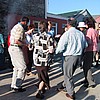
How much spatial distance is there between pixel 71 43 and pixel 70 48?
0.12 metres

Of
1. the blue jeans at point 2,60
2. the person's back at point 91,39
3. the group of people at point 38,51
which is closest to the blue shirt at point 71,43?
the group of people at point 38,51

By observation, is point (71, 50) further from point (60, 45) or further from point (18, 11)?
point (18, 11)

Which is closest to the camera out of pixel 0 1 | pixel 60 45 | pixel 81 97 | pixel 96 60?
pixel 60 45

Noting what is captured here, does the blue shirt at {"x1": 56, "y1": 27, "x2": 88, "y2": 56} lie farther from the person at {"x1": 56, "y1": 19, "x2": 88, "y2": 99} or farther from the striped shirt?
the striped shirt

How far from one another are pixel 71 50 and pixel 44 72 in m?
0.82

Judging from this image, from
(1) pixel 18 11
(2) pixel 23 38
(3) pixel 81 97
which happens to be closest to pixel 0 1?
(1) pixel 18 11

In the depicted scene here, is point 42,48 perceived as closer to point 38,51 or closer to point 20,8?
point 38,51

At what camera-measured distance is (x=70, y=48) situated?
5.29 m

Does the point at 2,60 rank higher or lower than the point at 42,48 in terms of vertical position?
lower

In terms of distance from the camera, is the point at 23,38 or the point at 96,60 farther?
the point at 96,60

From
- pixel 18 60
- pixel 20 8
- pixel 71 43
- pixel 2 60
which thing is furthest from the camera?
pixel 20 8

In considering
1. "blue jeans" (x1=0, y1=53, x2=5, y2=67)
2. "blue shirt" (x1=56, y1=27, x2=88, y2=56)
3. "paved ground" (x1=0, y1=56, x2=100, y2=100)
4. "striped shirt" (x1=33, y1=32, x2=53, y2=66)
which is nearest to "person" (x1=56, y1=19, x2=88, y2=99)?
"blue shirt" (x1=56, y1=27, x2=88, y2=56)

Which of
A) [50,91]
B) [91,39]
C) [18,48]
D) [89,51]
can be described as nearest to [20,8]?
[91,39]

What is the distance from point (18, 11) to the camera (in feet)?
54.5
